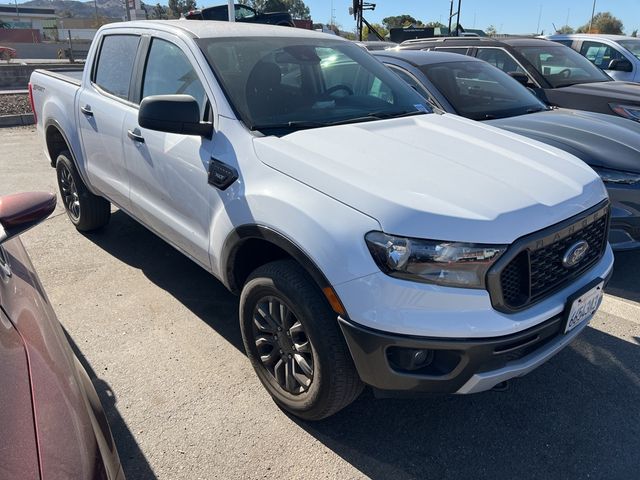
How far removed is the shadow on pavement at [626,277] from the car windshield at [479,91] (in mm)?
1662

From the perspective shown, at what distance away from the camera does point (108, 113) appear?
145 inches

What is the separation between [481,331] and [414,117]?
1638 millimetres

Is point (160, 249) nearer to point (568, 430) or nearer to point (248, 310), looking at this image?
point (248, 310)

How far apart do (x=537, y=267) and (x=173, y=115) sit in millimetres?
1840

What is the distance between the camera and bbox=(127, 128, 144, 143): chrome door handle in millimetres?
3275

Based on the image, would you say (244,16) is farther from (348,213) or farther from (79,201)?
(348,213)

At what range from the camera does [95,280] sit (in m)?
4.01

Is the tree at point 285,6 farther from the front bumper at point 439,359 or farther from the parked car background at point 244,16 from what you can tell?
the front bumper at point 439,359

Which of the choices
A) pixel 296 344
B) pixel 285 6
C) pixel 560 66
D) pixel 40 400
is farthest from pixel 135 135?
pixel 285 6

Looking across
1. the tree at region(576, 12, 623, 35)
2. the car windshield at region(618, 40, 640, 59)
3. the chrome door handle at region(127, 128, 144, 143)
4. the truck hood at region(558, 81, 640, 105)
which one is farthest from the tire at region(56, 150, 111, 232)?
the tree at region(576, 12, 623, 35)

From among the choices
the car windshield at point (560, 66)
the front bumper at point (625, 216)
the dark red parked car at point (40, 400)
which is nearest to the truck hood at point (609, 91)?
the car windshield at point (560, 66)

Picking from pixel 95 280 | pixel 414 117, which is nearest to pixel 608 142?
pixel 414 117

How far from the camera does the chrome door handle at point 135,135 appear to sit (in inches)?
129

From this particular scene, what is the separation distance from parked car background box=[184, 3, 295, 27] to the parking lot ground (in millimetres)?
7780
